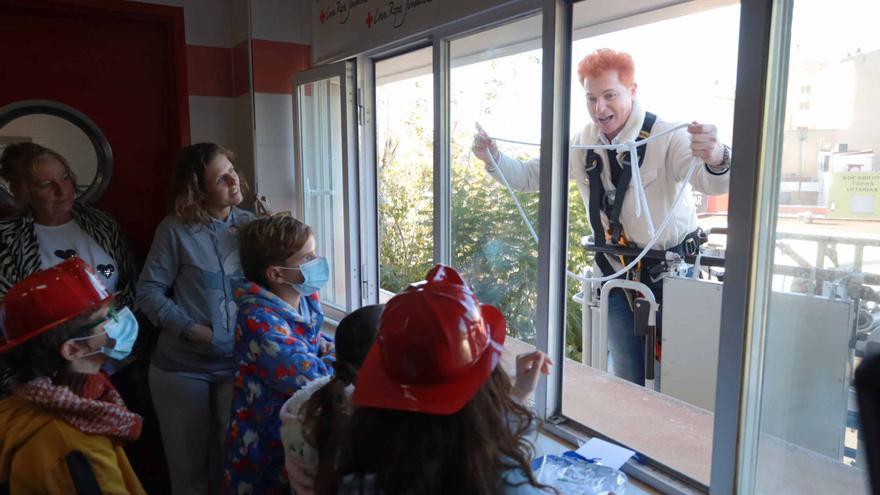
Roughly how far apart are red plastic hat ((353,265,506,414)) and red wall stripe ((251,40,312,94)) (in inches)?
82.1

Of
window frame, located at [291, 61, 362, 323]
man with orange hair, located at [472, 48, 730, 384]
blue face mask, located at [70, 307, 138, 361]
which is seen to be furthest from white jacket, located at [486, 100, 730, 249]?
blue face mask, located at [70, 307, 138, 361]

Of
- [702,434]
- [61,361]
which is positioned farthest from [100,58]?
[702,434]

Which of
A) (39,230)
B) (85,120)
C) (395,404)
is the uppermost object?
(85,120)

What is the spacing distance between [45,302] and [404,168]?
2046 millimetres

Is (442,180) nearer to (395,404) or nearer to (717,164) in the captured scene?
(717,164)

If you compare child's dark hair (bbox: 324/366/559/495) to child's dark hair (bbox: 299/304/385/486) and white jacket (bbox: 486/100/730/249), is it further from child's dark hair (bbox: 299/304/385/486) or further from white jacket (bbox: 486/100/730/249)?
white jacket (bbox: 486/100/730/249)

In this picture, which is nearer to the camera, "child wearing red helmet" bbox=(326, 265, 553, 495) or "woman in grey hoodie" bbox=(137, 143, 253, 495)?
"child wearing red helmet" bbox=(326, 265, 553, 495)

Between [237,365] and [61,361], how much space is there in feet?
1.07

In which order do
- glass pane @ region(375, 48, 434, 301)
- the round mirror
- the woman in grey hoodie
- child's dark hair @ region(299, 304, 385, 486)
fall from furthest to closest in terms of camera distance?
1. glass pane @ region(375, 48, 434, 301)
2. the round mirror
3. the woman in grey hoodie
4. child's dark hair @ region(299, 304, 385, 486)

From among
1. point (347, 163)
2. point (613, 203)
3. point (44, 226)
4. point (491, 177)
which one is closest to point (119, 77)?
point (44, 226)

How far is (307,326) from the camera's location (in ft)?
4.26

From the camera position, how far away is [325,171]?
8.98 ft

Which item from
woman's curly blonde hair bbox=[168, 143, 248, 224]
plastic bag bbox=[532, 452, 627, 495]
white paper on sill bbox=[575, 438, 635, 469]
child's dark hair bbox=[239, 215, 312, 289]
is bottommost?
white paper on sill bbox=[575, 438, 635, 469]

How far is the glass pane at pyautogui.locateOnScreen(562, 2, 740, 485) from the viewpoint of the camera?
1.75 m
